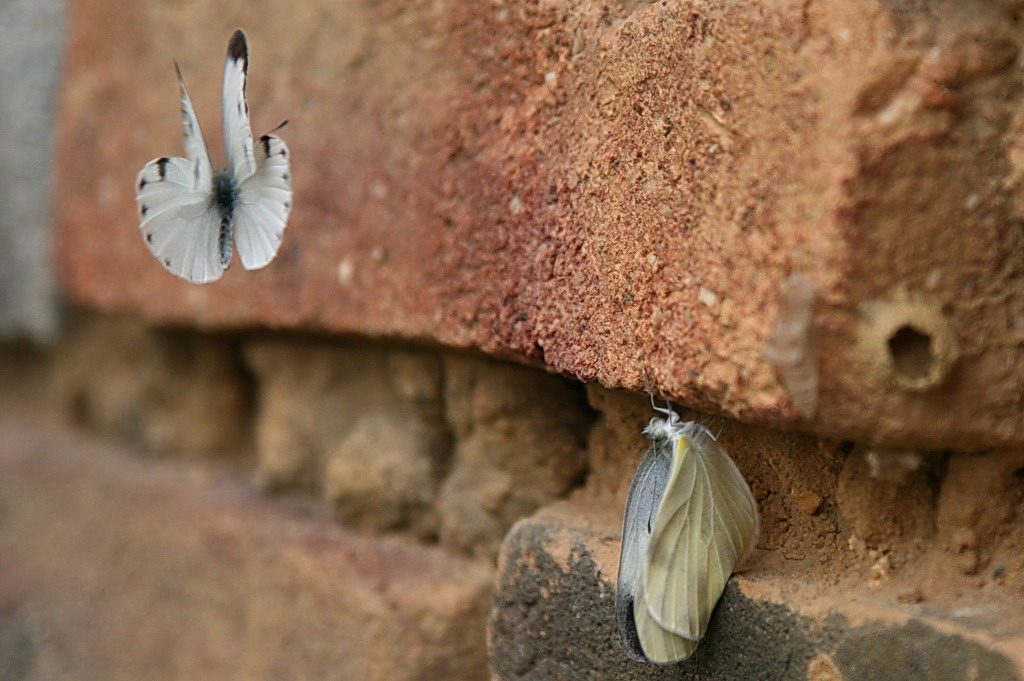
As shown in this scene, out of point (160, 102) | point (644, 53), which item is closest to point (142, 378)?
point (160, 102)

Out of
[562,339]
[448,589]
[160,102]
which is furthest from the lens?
[160,102]

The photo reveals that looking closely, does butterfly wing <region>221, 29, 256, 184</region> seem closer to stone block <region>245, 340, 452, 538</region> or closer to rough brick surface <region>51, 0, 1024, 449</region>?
rough brick surface <region>51, 0, 1024, 449</region>

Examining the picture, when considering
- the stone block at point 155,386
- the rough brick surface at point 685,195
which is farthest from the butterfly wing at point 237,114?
the stone block at point 155,386

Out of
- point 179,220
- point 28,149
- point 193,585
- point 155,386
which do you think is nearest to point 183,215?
point 179,220

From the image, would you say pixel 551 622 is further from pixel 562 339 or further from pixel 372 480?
pixel 372 480

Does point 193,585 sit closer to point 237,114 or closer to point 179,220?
point 179,220

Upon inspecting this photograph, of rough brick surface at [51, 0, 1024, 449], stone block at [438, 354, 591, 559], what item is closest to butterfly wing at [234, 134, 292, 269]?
rough brick surface at [51, 0, 1024, 449]
